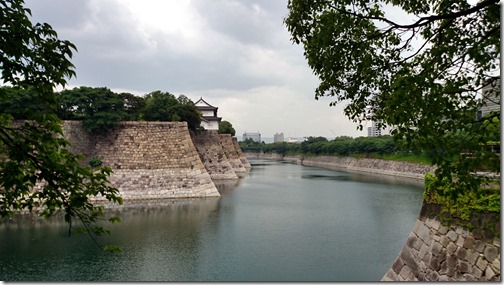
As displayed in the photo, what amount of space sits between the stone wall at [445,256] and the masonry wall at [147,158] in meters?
15.8

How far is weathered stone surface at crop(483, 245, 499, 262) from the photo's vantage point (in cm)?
541

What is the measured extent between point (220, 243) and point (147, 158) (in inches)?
441

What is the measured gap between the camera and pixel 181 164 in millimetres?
22781

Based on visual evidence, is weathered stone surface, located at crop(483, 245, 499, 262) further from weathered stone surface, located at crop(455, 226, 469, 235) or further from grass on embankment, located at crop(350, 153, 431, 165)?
grass on embankment, located at crop(350, 153, 431, 165)

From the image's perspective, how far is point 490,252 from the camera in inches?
216

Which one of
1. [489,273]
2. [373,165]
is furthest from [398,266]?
[373,165]

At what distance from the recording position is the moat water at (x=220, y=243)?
9.67 meters

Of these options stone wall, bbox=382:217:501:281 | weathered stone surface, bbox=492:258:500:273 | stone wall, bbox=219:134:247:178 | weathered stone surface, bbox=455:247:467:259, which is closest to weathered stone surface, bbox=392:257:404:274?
stone wall, bbox=382:217:501:281

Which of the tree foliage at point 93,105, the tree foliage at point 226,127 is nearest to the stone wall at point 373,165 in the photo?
the tree foliage at point 226,127

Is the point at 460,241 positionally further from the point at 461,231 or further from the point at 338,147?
the point at 338,147

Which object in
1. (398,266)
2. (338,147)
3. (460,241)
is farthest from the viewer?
(338,147)

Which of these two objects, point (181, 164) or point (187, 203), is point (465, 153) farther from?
point (181, 164)

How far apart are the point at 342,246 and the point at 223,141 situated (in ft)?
106

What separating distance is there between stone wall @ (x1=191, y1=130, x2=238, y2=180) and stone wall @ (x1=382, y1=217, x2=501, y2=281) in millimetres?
28523
